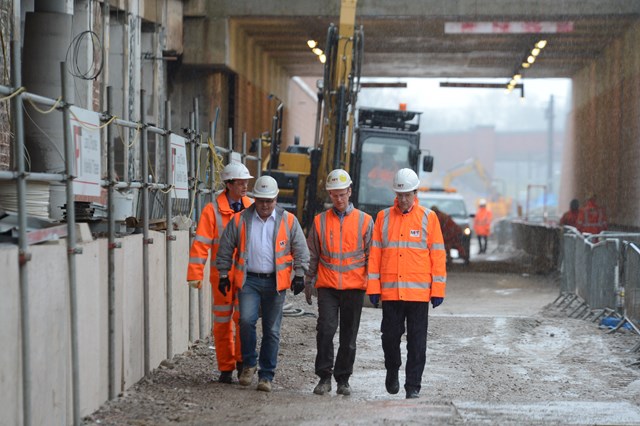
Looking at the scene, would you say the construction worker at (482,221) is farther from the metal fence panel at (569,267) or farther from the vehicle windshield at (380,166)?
the metal fence panel at (569,267)

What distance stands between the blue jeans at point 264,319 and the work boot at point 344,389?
61 centimetres

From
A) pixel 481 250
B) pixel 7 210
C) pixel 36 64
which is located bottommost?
pixel 481 250

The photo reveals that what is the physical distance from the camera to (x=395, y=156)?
2478 cm

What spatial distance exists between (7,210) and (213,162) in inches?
229

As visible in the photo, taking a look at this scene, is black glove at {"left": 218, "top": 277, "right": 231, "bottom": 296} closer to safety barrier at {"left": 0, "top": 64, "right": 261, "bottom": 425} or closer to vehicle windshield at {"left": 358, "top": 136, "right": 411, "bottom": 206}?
safety barrier at {"left": 0, "top": 64, "right": 261, "bottom": 425}

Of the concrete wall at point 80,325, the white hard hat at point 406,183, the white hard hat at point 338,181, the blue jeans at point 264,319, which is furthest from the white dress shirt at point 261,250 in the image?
the white hard hat at point 406,183

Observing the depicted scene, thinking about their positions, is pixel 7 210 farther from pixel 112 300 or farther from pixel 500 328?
pixel 500 328

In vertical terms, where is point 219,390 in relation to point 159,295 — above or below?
below

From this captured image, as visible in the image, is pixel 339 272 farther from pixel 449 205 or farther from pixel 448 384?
pixel 449 205

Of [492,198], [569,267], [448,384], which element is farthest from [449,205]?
[492,198]

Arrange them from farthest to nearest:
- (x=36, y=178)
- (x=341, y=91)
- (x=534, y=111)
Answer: (x=534, y=111) → (x=341, y=91) → (x=36, y=178)

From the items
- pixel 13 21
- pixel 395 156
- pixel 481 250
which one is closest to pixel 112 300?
pixel 13 21

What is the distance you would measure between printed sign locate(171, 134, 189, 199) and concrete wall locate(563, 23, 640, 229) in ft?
55.3

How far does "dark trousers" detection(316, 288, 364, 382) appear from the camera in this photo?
32.8 ft
